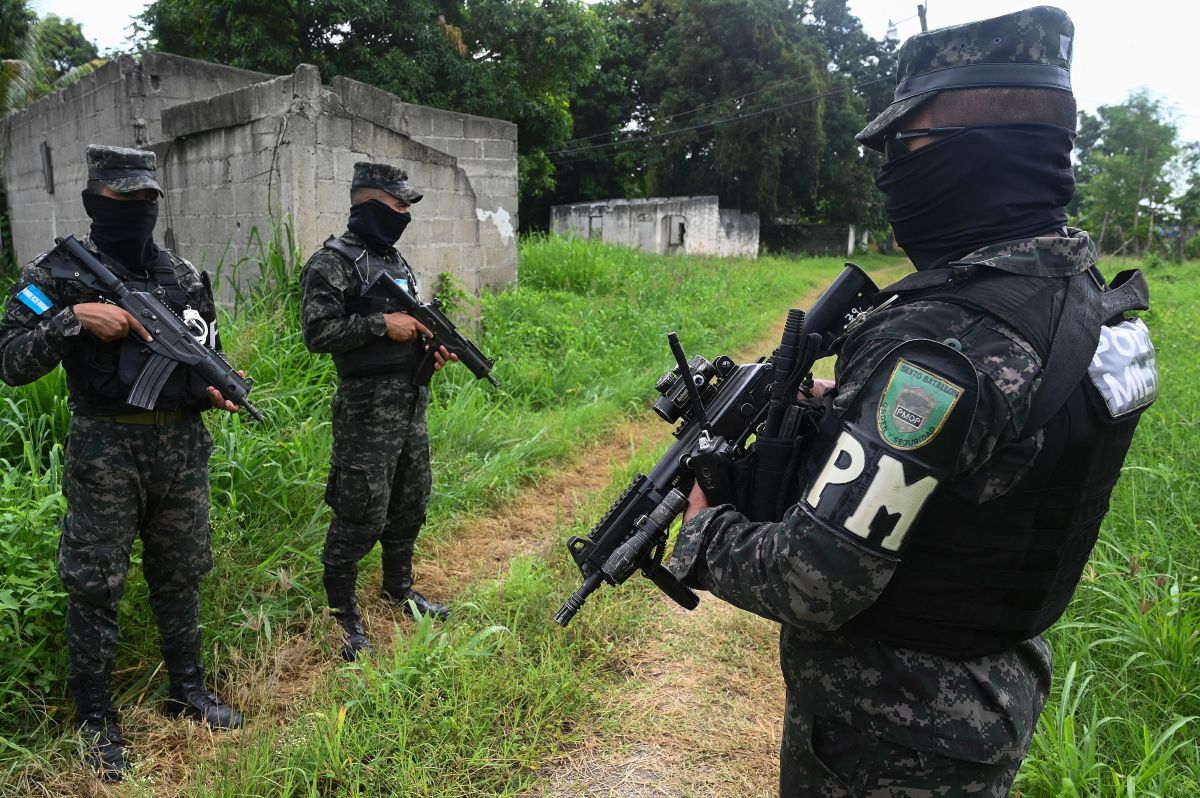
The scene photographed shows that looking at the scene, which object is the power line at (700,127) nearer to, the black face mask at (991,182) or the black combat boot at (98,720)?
the black combat boot at (98,720)

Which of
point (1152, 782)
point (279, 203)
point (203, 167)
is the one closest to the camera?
point (1152, 782)

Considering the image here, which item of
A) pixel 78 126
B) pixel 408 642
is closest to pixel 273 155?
pixel 408 642

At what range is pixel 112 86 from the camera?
6.80 metres

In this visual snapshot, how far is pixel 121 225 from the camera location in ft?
8.67

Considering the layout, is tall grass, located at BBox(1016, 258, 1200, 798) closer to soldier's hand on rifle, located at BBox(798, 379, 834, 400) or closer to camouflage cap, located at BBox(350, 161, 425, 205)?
soldier's hand on rifle, located at BBox(798, 379, 834, 400)

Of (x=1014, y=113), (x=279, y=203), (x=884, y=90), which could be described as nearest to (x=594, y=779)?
(x=1014, y=113)

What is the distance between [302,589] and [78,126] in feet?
22.1

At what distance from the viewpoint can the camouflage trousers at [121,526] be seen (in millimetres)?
2498

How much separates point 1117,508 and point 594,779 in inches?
112

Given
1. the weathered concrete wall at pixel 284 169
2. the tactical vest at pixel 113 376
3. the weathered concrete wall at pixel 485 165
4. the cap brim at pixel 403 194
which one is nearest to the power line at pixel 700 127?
the weathered concrete wall at pixel 485 165

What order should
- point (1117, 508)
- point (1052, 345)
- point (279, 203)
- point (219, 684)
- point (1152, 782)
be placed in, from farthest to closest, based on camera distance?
1. point (279, 203)
2. point (1117, 508)
3. point (219, 684)
4. point (1152, 782)
5. point (1052, 345)

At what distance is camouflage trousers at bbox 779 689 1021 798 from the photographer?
136 cm

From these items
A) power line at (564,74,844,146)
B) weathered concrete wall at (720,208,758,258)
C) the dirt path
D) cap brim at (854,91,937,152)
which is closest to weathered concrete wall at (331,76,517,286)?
the dirt path

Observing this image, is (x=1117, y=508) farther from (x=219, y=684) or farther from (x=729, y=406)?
(x=219, y=684)
